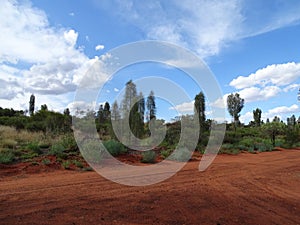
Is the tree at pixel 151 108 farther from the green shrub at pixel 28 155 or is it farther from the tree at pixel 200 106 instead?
the tree at pixel 200 106

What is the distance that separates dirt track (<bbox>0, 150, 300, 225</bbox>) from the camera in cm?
373

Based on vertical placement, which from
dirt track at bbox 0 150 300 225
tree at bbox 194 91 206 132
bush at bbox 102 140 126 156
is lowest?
dirt track at bbox 0 150 300 225

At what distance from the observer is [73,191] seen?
5.10m

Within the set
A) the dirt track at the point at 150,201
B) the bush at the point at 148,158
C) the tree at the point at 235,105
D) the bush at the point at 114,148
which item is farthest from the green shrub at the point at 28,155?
the tree at the point at 235,105

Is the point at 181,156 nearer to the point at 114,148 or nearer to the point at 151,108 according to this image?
the point at 151,108

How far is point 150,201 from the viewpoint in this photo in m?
4.53

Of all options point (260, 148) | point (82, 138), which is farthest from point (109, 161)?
point (260, 148)

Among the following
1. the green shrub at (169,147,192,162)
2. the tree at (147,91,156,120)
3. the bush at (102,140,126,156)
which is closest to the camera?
the tree at (147,91,156,120)

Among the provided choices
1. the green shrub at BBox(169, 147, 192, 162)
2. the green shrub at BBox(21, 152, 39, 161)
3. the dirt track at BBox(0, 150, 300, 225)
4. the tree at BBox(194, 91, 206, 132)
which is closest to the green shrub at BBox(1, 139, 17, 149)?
the green shrub at BBox(21, 152, 39, 161)

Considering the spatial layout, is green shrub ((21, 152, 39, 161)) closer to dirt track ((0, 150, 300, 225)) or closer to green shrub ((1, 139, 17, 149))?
green shrub ((1, 139, 17, 149))

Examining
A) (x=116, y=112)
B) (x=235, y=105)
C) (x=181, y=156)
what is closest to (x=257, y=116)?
(x=235, y=105)

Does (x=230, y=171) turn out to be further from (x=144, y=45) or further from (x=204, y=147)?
(x=204, y=147)

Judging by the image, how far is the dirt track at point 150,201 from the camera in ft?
12.3

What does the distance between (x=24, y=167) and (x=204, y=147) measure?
9.81 metres
